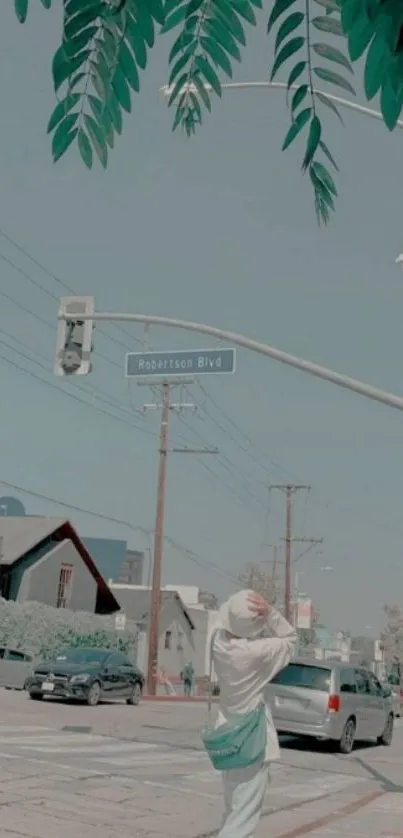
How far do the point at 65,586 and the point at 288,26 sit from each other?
2030 inches

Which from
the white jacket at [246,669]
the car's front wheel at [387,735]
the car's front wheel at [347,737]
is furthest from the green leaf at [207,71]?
the car's front wheel at [387,735]

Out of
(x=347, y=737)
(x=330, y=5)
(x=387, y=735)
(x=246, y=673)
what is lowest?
(x=387, y=735)

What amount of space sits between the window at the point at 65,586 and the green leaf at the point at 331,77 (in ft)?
165

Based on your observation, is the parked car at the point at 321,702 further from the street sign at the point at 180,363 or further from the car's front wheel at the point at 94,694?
the car's front wheel at the point at 94,694

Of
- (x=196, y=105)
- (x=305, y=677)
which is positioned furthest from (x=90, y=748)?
(x=196, y=105)

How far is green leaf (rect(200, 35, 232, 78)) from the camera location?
2.46 meters

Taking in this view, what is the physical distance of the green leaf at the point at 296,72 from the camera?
238cm

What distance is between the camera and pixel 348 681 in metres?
20.3

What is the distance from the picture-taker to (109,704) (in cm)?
2916

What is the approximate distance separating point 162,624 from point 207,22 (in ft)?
211

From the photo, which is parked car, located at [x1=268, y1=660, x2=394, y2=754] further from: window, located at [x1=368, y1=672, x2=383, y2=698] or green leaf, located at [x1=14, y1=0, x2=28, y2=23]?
green leaf, located at [x1=14, y1=0, x2=28, y2=23]

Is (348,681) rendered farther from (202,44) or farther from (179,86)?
(202,44)

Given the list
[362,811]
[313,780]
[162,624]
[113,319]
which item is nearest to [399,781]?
[313,780]

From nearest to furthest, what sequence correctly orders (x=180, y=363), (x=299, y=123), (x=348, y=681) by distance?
(x=299, y=123) → (x=180, y=363) → (x=348, y=681)
